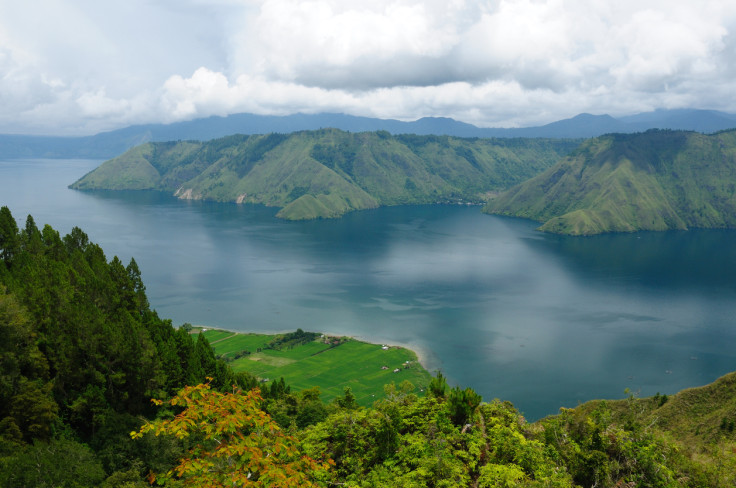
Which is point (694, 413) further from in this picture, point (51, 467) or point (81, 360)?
point (81, 360)

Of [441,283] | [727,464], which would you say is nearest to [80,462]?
[727,464]

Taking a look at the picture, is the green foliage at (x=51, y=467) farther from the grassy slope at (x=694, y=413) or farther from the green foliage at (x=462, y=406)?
the grassy slope at (x=694, y=413)

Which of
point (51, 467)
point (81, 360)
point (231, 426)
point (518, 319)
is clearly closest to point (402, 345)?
point (518, 319)

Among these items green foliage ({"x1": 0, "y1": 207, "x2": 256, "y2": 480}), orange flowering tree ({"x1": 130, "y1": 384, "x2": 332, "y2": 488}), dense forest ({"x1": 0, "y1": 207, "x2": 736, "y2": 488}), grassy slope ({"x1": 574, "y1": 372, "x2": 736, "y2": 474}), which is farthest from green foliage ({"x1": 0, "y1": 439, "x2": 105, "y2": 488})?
grassy slope ({"x1": 574, "y1": 372, "x2": 736, "y2": 474})

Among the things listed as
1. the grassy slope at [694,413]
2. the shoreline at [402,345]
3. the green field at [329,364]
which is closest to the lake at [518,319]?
the shoreline at [402,345]

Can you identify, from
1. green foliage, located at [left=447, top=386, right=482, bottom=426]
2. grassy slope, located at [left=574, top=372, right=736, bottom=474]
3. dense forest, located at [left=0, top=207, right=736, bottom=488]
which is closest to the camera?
dense forest, located at [left=0, top=207, right=736, bottom=488]

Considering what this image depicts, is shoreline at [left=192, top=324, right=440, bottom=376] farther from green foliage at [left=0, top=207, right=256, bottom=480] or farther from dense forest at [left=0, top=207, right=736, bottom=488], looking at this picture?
green foliage at [left=0, top=207, right=256, bottom=480]
